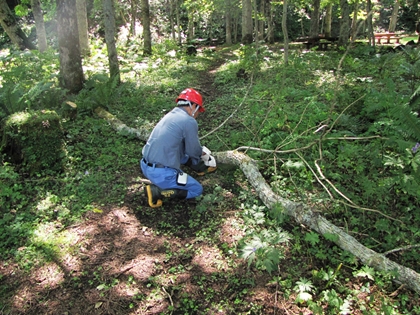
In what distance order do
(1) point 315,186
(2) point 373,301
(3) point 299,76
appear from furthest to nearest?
(3) point 299,76, (1) point 315,186, (2) point 373,301

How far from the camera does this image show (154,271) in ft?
11.0

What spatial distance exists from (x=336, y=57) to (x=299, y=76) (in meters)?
3.63

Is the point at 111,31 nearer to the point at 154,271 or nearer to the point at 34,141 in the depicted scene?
the point at 34,141

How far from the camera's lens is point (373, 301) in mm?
2953

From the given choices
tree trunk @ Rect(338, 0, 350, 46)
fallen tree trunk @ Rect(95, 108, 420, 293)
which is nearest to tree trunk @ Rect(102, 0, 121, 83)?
fallen tree trunk @ Rect(95, 108, 420, 293)

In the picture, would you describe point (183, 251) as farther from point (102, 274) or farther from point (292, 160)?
point (292, 160)

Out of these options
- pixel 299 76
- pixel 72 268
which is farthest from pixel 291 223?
pixel 299 76

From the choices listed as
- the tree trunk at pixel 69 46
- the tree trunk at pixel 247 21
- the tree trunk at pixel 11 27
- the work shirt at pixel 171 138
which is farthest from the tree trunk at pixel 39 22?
the work shirt at pixel 171 138

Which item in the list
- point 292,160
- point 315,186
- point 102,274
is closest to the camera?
point 102,274

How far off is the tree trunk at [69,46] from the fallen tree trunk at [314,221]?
4.88 meters

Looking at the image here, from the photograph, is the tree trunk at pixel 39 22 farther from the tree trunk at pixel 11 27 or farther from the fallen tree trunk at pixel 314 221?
the fallen tree trunk at pixel 314 221

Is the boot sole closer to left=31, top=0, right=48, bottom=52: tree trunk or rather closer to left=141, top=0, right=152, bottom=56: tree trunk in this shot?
left=31, top=0, right=48, bottom=52: tree trunk

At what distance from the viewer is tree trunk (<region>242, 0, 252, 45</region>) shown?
1541cm

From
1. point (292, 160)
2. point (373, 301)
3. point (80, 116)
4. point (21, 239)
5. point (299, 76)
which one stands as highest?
point (299, 76)
